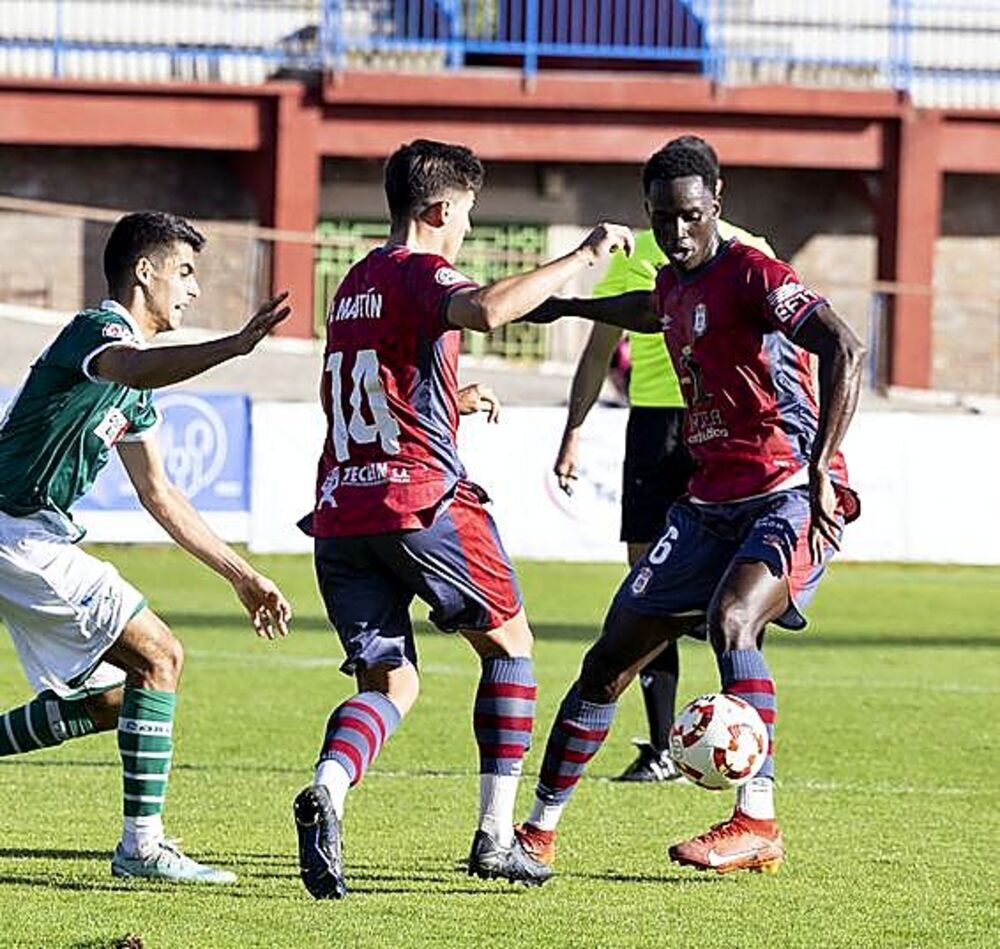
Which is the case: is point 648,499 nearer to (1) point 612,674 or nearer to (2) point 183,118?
(1) point 612,674

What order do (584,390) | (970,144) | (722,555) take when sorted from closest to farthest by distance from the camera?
(722,555) < (584,390) < (970,144)

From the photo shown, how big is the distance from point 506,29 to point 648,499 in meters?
22.8

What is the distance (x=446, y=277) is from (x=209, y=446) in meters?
14.4

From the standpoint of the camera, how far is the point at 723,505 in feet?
27.0

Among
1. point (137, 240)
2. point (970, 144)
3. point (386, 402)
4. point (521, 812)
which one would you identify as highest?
point (970, 144)

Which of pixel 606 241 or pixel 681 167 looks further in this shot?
pixel 681 167

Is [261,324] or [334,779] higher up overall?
[261,324]

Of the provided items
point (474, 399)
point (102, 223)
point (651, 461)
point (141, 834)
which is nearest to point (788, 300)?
point (474, 399)

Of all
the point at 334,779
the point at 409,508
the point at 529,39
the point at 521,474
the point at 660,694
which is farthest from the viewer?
the point at 529,39

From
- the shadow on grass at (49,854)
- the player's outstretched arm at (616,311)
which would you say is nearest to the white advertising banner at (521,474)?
the player's outstretched arm at (616,311)

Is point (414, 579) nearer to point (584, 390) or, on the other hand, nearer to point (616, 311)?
point (616, 311)

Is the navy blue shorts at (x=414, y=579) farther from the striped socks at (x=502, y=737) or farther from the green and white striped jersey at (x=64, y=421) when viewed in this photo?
the green and white striped jersey at (x=64, y=421)

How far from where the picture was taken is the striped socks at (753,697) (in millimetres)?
7895

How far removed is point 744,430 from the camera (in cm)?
820
